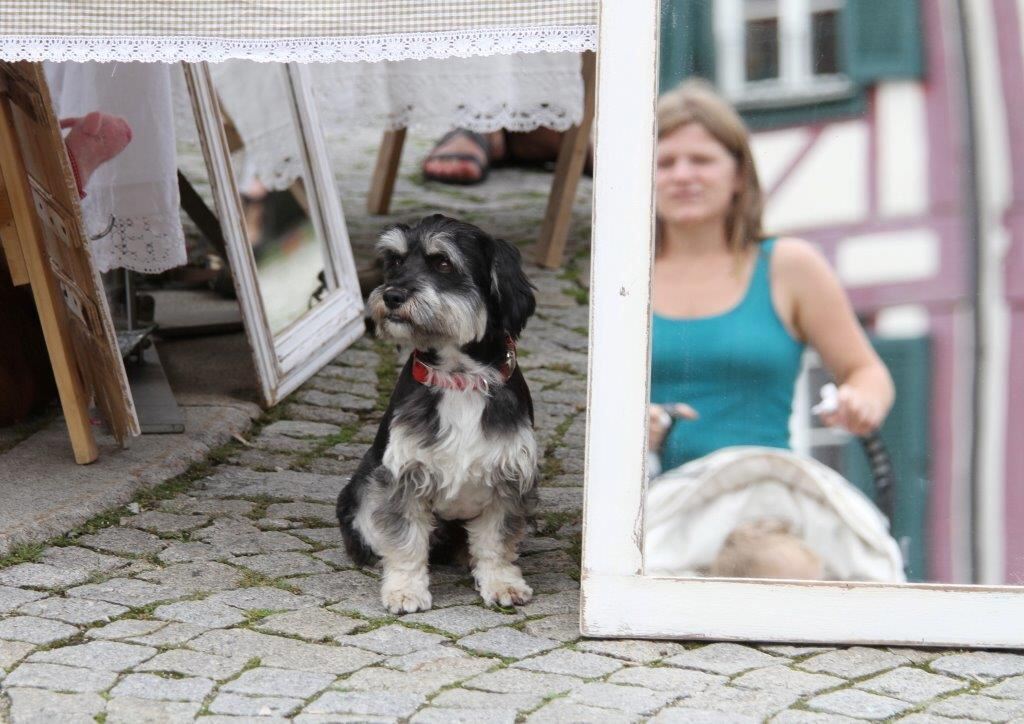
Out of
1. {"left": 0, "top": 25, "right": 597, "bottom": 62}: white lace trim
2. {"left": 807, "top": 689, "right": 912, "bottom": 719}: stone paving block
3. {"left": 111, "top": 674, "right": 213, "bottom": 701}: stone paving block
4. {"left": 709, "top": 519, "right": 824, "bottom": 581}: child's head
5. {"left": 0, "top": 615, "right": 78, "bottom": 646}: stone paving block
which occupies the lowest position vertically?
{"left": 807, "top": 689, "right": 912, "bottom": 719}: stone paving block

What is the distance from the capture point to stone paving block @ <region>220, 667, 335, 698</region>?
329cm

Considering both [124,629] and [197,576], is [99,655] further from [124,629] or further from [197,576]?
[197,576]

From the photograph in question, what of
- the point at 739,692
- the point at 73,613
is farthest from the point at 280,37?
the point at 739,692

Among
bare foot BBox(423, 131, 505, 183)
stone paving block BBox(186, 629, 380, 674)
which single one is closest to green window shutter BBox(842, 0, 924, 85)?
stone paving block BBox(186, 629, 380, 674)

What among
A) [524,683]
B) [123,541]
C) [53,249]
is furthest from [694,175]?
[53,249]

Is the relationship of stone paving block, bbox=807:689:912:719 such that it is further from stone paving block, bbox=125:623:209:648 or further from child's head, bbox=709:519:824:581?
stone paving block, bbox=125:623:209:648

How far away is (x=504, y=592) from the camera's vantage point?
3857 mm

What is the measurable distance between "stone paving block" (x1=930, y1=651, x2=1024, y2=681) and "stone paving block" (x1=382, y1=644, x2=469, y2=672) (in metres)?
1.15

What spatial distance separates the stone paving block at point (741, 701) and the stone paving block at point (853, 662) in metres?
0.16

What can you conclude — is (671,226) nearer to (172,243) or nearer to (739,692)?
(739,692)

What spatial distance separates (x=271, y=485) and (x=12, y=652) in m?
1.48

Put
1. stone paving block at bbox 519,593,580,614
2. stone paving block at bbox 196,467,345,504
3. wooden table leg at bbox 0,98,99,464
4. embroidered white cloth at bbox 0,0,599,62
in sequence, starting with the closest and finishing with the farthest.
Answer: embroidered white cloth at bbox 0,0,599,62 → stone paving block at bbox 519,593,580,614 → wooden table leg at bbox 0,98,99,464 → stone paving block at bbox 196,467,345,504

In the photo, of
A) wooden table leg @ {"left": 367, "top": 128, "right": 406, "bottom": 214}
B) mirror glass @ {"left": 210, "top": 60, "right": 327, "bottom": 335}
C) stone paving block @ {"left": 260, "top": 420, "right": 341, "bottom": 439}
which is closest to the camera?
stone paving block @ {"left": 260, "top": 420, "right": 341, "bottom": 439}

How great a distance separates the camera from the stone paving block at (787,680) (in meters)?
3.30
